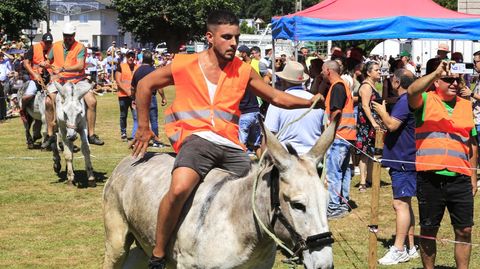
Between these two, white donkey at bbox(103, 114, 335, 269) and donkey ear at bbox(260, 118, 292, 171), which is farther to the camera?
donkey ear at bbox(260, 118, 292, 171)

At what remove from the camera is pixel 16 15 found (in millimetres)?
→ 67625

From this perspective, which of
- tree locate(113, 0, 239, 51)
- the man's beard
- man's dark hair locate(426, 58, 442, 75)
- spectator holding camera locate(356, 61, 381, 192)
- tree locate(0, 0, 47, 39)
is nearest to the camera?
the man's beard

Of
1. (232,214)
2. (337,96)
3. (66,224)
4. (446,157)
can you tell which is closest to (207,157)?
(232,214)

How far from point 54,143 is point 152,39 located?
256ft

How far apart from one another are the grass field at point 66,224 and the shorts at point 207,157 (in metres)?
3.35

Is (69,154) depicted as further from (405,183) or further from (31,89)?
(405,183)

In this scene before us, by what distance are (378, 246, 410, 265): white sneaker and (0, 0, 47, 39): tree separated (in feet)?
202

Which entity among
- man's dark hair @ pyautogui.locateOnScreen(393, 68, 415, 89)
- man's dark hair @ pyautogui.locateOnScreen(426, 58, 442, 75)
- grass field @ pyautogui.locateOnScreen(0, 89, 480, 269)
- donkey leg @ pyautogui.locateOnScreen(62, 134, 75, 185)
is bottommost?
grass field @ pyautogui.locateOnScreen(0, 89, 480, 269)

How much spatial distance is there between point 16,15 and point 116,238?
214 feet

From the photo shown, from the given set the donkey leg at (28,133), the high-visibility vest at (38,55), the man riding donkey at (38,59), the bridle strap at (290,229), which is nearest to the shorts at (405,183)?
the bridle strap at (290,229)

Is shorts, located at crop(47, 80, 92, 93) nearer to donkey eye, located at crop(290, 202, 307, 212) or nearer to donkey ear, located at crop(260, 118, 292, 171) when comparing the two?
donkey ear, located at crop(260, 118, 292, 171)

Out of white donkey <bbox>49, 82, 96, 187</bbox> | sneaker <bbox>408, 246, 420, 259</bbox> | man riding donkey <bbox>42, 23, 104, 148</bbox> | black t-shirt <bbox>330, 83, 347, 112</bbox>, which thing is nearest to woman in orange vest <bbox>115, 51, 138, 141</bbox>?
man riding donkey <bbox>42, 23, 104, 148</bbox>

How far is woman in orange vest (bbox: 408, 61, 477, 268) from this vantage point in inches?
279

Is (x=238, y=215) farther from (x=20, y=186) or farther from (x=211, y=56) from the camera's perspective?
(x=20, y=186)
